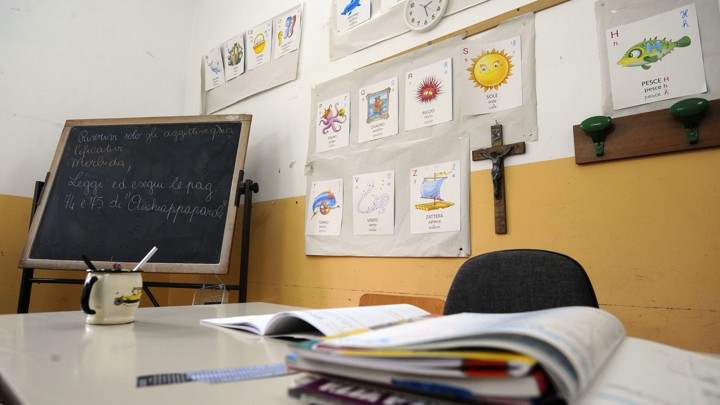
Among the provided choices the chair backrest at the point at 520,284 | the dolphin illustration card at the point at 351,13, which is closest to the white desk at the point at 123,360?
the chair backrest at the point at 520,284

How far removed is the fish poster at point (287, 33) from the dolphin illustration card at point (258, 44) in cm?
6

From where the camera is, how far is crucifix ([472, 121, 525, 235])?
140 cm

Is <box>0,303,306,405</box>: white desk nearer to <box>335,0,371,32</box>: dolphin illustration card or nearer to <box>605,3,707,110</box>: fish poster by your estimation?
<box>605,3,707,110</box>: fish poster

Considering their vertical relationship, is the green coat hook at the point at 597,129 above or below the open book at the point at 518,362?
above

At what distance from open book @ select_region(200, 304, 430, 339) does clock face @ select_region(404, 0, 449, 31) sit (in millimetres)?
1352

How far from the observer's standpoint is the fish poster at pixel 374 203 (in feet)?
5.62

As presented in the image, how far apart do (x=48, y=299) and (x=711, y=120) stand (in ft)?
9.92

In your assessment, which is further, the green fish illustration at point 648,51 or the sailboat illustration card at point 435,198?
the sailboat illustration card at point 435,198

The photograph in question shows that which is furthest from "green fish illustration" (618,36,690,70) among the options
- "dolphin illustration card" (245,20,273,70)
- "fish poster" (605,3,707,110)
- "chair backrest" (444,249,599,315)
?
"dolphin illustration card" (245,20,273,70)

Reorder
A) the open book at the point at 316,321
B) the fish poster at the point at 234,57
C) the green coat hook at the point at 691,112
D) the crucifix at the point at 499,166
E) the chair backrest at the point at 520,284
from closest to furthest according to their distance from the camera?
1. the open book at the point at 316,321
2. the chair backrest at the point at 520,284
3. the green coat hook at the point at 691,112
4. the crucifix at the point at 499,166
5. the fish poster at the point at 234,57

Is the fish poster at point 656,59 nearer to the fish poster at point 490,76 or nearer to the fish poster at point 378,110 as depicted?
the fish poster at point 490,76

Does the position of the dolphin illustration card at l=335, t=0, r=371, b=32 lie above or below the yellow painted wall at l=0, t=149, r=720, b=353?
above

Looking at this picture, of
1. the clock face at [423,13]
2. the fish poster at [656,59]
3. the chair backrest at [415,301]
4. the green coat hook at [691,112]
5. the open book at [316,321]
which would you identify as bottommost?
the chair backrest at [415,301]

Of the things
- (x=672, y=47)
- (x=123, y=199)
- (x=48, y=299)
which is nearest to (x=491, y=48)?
(x=672, y=47)
